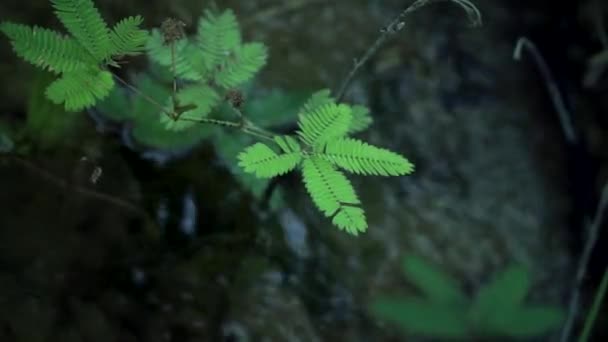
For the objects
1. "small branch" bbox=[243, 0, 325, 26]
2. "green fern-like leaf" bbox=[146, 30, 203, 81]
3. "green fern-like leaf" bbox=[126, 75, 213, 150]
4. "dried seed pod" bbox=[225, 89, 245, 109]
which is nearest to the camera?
"dried seed pod" bbox=[225, 89, 245, 109]

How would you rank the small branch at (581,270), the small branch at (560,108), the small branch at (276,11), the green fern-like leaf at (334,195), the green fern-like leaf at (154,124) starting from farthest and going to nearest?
the small branch at (560,108) → the small branch at (276,11) → the small branch at (581,270) → the green fern-like leaf at (154,124) → the green fern-like leaf at (334,195)

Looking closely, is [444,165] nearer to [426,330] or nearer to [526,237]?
[526,237]

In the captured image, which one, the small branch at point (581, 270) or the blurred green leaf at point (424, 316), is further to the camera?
the small branch at point (581, 270)

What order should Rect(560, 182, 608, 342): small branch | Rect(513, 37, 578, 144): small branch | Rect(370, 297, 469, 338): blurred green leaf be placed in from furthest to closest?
Rect(513, 37, 578, 144): small branch
Rect(560, 182, 608, 342): small branch
Rect(370, 297, 469, 338): blurred green leaf

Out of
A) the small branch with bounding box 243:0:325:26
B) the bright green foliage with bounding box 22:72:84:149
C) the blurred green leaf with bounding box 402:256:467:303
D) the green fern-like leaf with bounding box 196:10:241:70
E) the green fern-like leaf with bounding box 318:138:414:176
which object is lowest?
the blurred green leaf with bounding box 402:256:467:303

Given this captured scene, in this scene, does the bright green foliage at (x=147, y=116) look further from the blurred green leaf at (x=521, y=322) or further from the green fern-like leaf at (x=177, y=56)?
the blurred green leaf at (x=521, y=322)

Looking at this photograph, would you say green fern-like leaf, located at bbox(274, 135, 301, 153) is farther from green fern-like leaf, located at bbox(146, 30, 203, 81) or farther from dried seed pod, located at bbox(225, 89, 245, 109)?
green fern-like leaf, located at bbox(146, 30, 203, 81)

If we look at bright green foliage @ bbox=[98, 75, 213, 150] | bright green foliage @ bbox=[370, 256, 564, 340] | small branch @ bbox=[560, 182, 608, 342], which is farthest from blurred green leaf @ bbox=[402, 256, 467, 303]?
bright green foliage @ bbox=[98, 75, 213, 150]

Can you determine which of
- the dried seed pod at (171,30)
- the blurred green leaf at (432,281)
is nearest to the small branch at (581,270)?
the blurred green leaf at (432,281)

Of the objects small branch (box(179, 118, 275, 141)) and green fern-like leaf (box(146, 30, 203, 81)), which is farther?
green fern-like leaf (box(146, 30, 203, 81))
